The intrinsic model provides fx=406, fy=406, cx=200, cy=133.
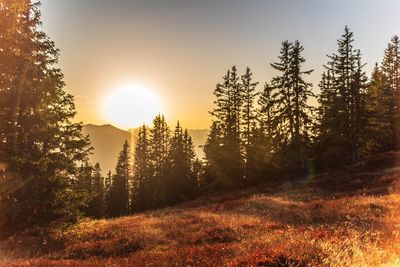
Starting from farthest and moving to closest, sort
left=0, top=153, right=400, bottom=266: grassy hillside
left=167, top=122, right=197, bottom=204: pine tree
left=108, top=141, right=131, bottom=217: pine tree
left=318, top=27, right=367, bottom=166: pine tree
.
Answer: left=108, top=141, right=131, bottom=217: pine tree → left=167, top=122, right=197, bottom=204: pine tree → left=318, top=27, right=367, bottom=166: pine tree → left=0, top=153, right=400, bottom=266: grassy hillside

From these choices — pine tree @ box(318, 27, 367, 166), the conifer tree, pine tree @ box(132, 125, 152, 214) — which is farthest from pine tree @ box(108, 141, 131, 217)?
pine tree @ box(318, 27, 367, 166)

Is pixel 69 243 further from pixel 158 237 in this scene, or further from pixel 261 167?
pixel 261 167

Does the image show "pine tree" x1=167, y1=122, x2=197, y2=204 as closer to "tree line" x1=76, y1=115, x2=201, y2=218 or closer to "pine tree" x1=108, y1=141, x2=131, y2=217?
"tree line" x1=76, y1=115, x2=201, y2=218

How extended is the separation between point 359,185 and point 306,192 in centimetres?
383

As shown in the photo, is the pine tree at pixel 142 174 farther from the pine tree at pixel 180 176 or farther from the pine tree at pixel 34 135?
the pine tree at pixel 34 135

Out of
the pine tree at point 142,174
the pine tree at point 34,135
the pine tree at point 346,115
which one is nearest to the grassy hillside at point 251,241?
the pine tree at point 34,135

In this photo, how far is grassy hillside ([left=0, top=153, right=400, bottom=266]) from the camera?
28.5 feet

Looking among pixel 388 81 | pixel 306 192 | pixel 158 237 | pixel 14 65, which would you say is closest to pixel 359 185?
pixel 306 192

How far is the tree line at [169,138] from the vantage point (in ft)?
60.7

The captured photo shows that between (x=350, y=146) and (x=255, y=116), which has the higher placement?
(x=255, y=116)

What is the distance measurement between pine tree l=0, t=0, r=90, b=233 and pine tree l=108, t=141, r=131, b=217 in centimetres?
5306

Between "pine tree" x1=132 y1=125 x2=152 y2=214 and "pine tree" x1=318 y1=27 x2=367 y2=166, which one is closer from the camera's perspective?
"pine tree" x1=318 y1=27 x2=367 y2=166

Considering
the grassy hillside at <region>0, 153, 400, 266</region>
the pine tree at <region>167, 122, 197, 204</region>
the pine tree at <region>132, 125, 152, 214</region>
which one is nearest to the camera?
the grassy hillside at <region>0, 153, 400, 266</region>

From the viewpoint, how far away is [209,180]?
57.9 metres
